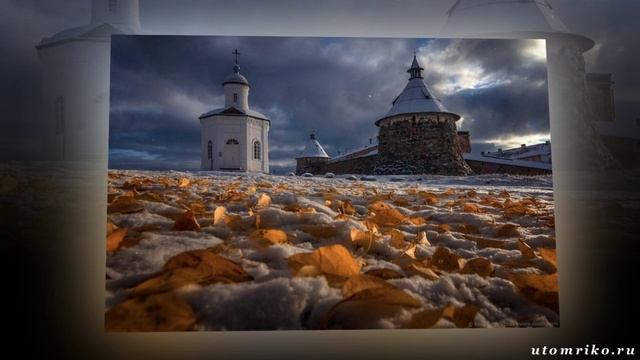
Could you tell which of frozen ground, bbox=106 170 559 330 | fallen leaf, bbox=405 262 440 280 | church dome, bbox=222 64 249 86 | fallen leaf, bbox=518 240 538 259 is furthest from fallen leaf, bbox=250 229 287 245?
fallen leaf, bbox=518 240 538 259

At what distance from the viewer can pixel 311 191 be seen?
167 cm

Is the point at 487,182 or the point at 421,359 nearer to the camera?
the point at 421,359

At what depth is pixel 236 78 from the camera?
1611 millimetres

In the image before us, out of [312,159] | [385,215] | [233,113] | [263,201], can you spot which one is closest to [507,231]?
[385,215]

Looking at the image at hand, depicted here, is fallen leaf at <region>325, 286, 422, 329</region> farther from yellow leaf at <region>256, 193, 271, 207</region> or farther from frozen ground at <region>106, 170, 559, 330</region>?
yellow leaf at <region>256, 193, 271, 207</region>

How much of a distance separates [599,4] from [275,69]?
1424mm

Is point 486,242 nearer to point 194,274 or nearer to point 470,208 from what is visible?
point 470,208

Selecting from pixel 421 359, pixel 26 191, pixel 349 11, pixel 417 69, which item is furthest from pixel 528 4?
pixel 26 191

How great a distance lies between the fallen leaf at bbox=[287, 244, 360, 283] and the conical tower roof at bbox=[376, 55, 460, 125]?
2.44ft

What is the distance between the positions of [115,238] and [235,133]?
612 mm

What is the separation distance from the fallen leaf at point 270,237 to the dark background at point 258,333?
29 centimetres

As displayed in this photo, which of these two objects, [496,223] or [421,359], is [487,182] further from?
[421,359]

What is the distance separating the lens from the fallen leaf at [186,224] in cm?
137

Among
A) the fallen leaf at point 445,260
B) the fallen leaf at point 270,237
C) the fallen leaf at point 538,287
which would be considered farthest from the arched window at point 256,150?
the fallen leaf at point 538,287
